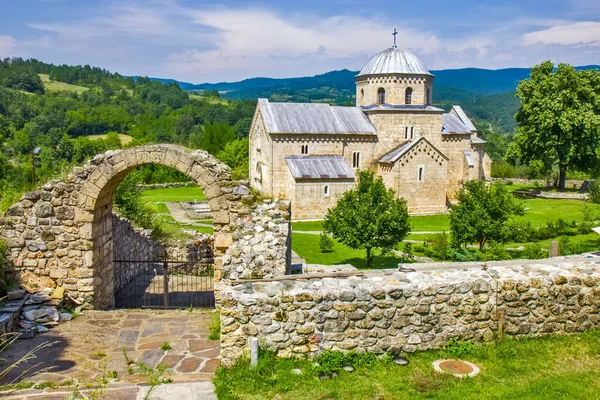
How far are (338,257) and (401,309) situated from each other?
1545cm

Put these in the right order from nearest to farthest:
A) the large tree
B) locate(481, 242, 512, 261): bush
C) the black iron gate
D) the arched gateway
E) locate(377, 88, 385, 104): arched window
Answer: the arched gateway < the black iron gate < locate(481, 242, 512, 261): bush < locate(377, 88, 385, 104): arched window < the large tree

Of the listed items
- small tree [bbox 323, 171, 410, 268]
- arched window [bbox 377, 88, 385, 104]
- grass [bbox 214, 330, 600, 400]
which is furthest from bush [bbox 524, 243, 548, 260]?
arched window [bbox 377, 88, 385, 104]

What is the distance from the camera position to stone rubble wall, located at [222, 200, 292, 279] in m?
7.88

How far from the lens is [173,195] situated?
46094 millimetres

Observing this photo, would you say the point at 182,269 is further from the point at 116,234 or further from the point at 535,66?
the point at 535,66

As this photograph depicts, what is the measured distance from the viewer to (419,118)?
38.2m

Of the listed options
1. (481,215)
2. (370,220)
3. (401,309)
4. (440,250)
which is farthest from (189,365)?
(440,250)

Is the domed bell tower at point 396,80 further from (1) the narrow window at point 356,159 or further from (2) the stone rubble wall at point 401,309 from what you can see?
(2) the stone rubble wall at point 401,309

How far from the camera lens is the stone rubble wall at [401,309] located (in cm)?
648

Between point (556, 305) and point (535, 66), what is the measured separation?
42.6m

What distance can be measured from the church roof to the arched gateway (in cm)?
2680

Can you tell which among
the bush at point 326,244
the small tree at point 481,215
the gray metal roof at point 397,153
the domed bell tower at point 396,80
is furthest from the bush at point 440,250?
the domed bell tower at point 396,80

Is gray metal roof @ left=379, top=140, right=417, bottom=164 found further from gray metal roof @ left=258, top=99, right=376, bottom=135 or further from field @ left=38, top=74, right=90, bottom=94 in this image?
field @ left=38, top=74, right=90, bottom=94

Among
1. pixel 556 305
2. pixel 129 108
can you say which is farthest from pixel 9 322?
pixel 129 108
